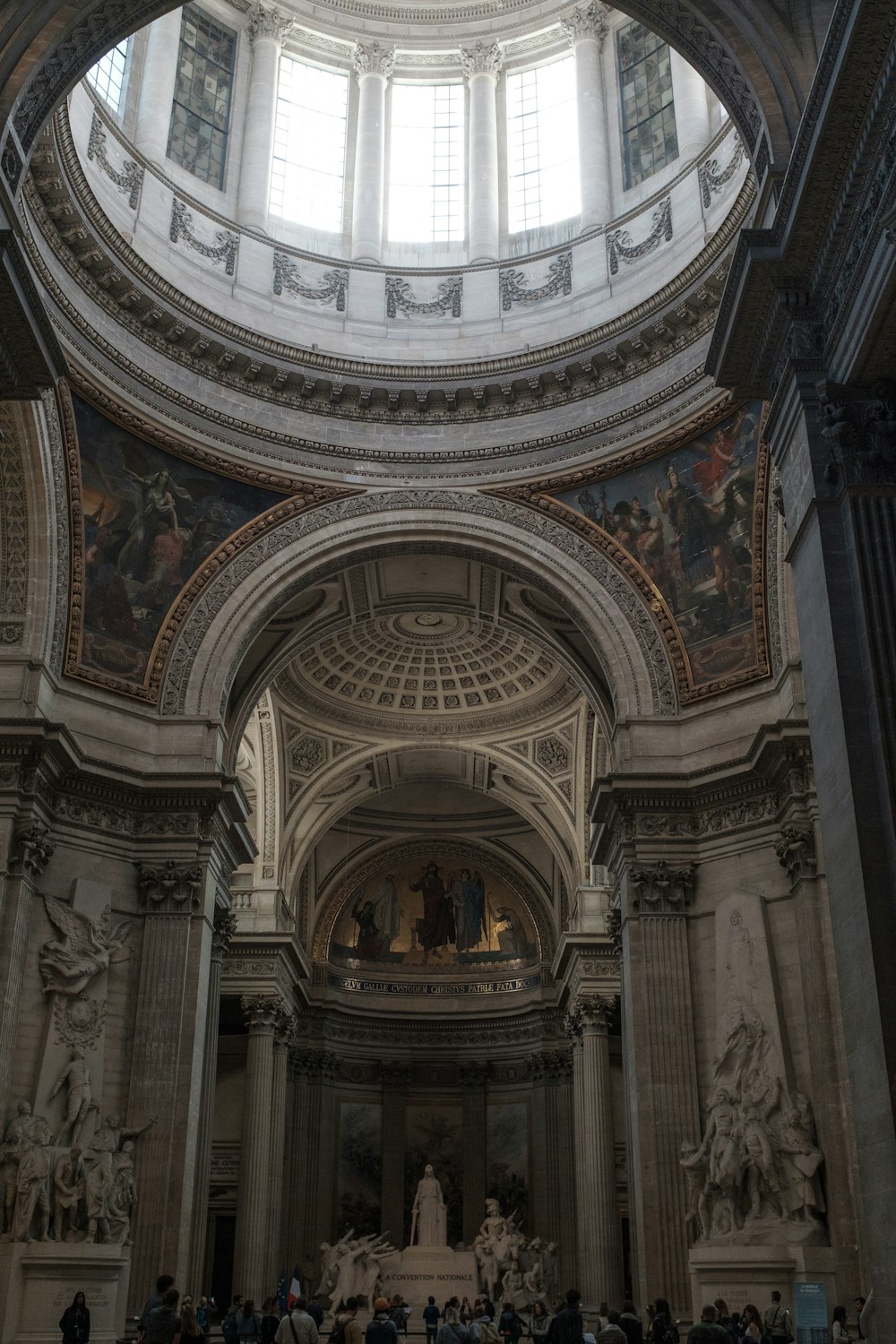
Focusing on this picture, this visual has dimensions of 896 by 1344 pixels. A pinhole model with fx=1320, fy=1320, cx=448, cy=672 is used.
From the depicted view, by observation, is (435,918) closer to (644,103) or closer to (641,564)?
(641,564)

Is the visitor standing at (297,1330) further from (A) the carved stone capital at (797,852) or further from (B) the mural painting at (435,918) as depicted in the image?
(B) the mural painting at (435,918)

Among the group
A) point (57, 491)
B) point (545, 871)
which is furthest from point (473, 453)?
point (545, 871)

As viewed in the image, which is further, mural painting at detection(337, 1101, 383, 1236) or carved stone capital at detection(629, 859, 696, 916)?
mural painting at detection(337, 1101, 383, 1236)

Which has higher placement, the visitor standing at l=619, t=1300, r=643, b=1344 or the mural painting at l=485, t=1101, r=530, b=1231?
the mural painting at l=485, t=1101, r=530, b=1231

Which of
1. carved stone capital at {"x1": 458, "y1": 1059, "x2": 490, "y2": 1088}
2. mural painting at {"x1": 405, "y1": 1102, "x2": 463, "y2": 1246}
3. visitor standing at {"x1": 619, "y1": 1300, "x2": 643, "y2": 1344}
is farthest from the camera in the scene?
carved stone capital at {"x1": 458, "y1": 1059, "x2": 490, "y2": 1088}

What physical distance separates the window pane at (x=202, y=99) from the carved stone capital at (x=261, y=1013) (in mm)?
16175

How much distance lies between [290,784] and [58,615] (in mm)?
11902

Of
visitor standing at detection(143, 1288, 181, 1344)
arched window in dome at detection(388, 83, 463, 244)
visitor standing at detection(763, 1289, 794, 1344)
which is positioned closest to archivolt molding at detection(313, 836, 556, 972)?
arched window in dome at detection(388, 83, 463, 244)

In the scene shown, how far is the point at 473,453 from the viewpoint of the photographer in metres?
22.2

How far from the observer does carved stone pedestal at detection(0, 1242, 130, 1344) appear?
1520 cm

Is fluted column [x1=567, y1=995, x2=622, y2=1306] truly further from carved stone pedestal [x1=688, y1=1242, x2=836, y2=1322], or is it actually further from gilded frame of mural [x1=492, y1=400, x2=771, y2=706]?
gilded frame of mural [x1=492, y1=400, x2=771, y2=706]

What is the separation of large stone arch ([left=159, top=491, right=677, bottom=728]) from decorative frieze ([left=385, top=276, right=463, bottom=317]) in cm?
415

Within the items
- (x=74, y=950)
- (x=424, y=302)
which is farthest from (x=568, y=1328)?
(x=424, y=302)

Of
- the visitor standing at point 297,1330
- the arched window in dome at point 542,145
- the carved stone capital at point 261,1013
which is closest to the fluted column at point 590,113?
the arched window in dome at point 542,145
